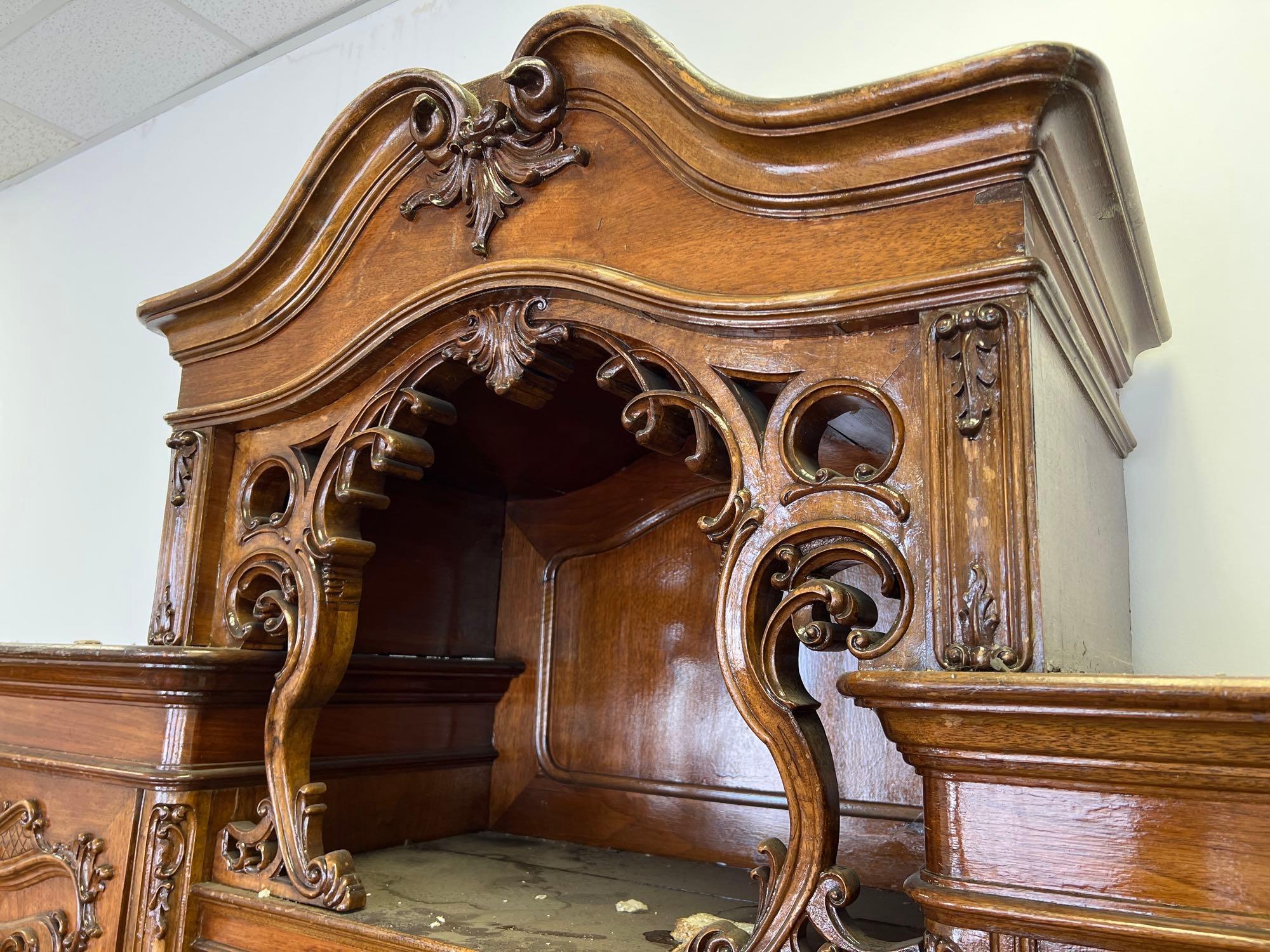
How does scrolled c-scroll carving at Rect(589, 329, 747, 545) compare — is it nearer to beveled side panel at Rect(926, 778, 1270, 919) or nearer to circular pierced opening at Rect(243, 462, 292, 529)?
beveled side panel at Rect(926, 778, 1270, 919)

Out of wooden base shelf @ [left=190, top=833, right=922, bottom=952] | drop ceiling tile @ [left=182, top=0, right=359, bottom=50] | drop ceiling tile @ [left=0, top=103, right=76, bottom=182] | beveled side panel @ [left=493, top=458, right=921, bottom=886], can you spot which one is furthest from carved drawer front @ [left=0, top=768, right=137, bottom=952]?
drop ceiling tile @ [left=0, top=103, right=76, bottom=182]

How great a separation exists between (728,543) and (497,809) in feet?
2.71

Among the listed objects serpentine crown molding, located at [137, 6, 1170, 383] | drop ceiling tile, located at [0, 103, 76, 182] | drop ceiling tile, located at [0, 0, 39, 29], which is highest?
drop ceiling tile, located at [0, 0, 39, 29]

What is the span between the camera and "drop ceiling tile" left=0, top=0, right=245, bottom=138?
1982 mm

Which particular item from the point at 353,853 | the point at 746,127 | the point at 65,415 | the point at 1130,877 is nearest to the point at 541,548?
the point at 353,853

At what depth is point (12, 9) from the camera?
198 centimetres

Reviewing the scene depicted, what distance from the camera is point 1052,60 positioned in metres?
0.68

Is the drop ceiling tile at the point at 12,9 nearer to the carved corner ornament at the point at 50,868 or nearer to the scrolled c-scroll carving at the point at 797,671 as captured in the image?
the carved corner ornament at the point at 50,868

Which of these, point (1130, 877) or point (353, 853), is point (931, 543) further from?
point (353, 853)

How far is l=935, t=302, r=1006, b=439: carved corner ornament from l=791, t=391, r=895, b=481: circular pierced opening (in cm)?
6

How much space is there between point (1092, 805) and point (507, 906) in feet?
2.08

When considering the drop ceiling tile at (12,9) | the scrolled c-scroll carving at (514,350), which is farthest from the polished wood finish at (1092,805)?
the drop ceiling tile at (12,9)

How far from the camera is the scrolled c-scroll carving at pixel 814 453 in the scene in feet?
2.45

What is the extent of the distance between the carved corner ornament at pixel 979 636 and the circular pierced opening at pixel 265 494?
2.54 ft
